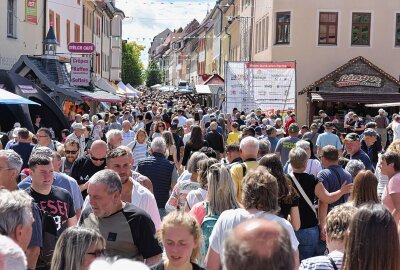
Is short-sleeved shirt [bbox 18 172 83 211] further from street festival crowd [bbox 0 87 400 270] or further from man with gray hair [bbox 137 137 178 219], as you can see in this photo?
man with gray hair [bbox 137 137 178 219]

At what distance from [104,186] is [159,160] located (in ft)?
13.9

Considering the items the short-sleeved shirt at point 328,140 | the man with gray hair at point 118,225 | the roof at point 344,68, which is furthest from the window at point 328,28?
the man with gray hair at point 118,225

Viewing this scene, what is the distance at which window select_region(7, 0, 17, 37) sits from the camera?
2550cm

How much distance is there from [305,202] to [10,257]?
5106mm

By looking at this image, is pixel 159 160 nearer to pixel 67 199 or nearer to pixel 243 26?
pixel 67 199

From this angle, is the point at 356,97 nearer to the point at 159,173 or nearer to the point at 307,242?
the point at 159,173

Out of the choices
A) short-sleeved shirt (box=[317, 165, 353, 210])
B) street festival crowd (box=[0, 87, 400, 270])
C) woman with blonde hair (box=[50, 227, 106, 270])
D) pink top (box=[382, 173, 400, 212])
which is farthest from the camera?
short-sleeved shirt (box=[317, 165, 353, 210])

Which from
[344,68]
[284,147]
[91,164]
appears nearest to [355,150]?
[284,147]

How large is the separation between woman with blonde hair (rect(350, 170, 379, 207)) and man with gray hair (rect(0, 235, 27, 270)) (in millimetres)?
4075

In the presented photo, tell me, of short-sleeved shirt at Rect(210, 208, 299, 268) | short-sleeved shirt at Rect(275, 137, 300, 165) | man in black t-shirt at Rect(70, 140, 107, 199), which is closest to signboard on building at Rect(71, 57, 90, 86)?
short-sleeved shirt at Rect(275, 137, 300, 165)

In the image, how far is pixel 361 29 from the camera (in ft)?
118

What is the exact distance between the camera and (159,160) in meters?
9.66

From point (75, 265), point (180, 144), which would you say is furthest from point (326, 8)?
point (75, 265)

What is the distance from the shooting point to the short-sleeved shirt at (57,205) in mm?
6430
